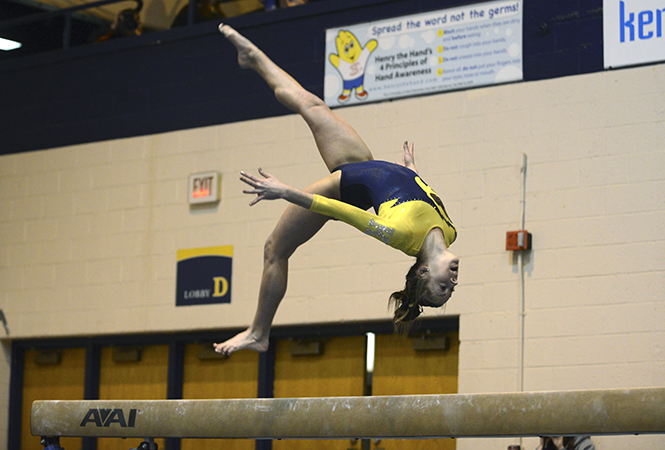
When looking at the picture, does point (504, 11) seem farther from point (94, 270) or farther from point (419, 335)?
point (94, 270)

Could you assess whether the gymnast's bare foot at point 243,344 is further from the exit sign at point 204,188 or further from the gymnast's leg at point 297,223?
the exit sign at point 204,188

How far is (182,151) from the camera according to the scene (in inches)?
334

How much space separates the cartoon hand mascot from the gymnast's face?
12.6ft

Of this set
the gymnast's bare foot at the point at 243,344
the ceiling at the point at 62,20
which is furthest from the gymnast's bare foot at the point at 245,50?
the ceiling at the point at 62,20

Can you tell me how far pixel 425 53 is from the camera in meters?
7.52

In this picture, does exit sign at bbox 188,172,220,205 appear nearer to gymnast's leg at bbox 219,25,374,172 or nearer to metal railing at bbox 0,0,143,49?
metal railing at bbox 0,0,143,49

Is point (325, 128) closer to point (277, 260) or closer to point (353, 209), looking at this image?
point (277, 260)

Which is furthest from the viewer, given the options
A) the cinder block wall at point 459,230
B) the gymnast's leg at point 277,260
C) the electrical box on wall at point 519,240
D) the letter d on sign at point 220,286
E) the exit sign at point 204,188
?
the exit sign at point 204,188

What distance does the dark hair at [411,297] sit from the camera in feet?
13.8

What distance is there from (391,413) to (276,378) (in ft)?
13.3

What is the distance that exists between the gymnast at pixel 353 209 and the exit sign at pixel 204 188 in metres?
3.23

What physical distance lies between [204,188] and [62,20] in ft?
10.5

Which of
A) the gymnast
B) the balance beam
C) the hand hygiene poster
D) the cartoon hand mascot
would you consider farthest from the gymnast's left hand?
the cartoon hand mascot

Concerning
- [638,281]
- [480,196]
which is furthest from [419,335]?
[638,281]
